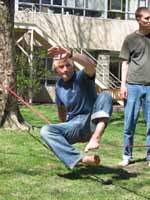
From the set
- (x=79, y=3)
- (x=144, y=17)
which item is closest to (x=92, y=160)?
(x=144, y=17)

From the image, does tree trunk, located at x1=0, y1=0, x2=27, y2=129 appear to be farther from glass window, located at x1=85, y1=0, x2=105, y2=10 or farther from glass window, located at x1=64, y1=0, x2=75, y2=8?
glass window, located at x1=85, y1=0, x2=105, y2=10

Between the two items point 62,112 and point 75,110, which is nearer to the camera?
point 75,110

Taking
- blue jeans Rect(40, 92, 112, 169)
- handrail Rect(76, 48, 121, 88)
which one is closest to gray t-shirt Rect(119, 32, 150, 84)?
blue jeans Rect(40, 92, 112, 169)

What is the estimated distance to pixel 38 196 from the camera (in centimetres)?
509

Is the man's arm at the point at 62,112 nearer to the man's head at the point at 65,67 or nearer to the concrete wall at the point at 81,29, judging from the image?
the man's head at the point at 65,67

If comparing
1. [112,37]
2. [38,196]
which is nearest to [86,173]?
[38,196]

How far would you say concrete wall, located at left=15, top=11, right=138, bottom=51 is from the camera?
25.9m

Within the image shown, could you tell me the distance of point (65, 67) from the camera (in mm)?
5727

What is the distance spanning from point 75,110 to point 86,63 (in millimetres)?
585

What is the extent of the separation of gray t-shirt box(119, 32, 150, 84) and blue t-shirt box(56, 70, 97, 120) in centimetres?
103

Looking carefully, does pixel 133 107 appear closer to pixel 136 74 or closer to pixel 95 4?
pixel 136 74

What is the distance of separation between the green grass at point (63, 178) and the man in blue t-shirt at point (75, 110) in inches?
11.0

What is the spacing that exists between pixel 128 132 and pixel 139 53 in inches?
37.5

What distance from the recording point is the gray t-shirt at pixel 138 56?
6.74 metres
